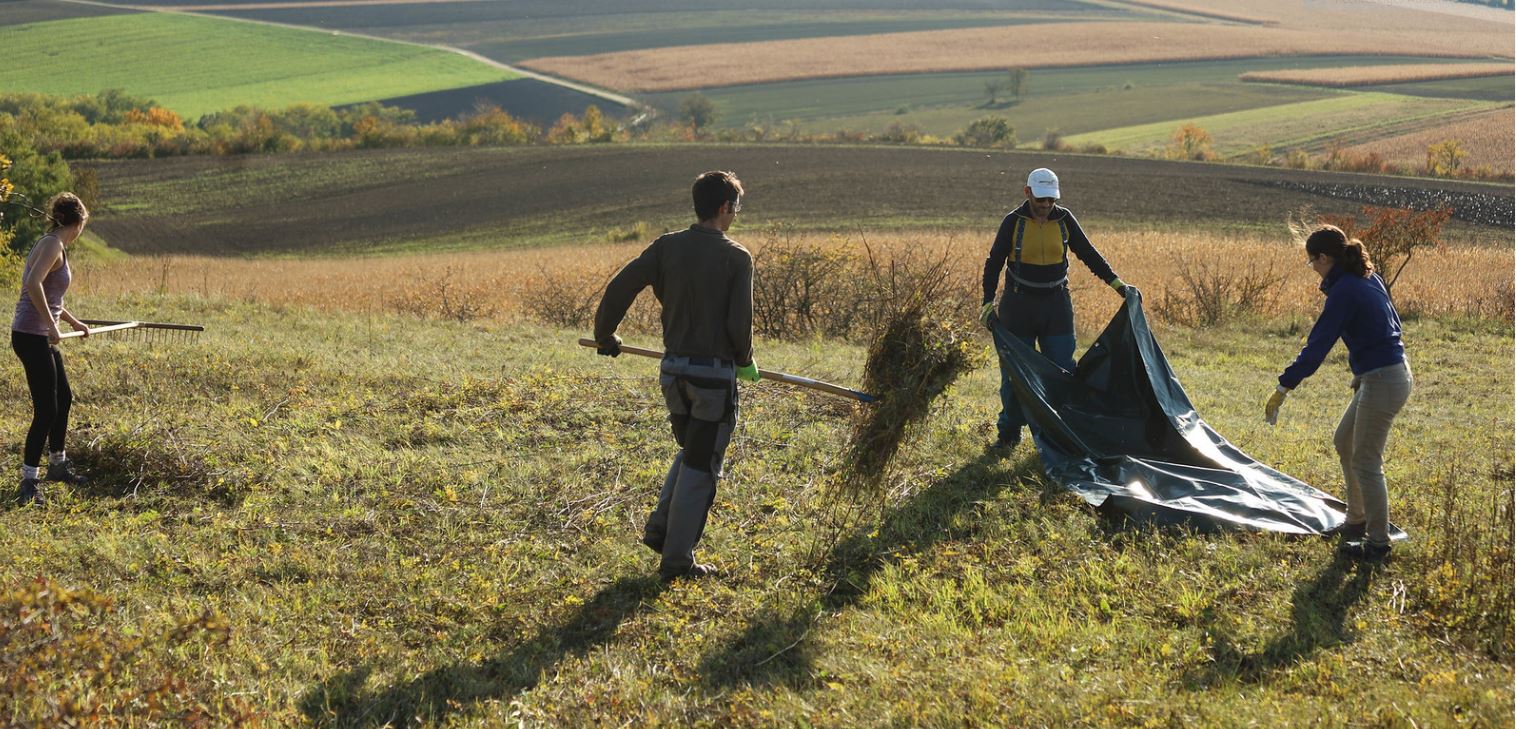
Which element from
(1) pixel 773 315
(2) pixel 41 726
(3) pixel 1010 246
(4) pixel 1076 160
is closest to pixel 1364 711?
(3) pixel 1010 246

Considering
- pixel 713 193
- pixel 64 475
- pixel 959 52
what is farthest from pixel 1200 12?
pixel 64 475

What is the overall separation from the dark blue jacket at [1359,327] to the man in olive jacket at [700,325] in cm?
292

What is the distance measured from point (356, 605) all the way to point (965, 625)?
3.18m

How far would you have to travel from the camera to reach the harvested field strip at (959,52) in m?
96.6

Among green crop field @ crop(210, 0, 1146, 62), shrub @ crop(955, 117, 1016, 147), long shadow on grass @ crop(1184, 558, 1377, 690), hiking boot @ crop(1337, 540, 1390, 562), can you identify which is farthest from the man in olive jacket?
green crop field @ crop(210, 0, 1146, 62)

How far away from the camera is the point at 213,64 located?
8469 cm

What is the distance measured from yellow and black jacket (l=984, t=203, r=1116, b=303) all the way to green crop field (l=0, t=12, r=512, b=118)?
71823 mm

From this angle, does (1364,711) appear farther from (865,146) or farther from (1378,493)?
(865,146)

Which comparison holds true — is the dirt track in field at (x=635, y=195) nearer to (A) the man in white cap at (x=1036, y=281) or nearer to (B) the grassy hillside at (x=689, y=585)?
(A) the man in white cap at (x=1036, y=281)

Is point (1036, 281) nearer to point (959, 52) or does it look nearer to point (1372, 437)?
point (1372, 437)

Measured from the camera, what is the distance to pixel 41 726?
13.3ft

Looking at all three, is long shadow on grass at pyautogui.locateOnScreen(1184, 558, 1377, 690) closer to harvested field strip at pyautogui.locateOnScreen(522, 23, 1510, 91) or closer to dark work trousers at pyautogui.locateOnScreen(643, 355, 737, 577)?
dark work trousers at pyautogui.locateOnScreen(643, 355, 737, 577)

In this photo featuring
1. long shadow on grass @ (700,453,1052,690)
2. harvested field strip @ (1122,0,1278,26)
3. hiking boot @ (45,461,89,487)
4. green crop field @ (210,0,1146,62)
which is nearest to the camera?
long shadow on grass @ (700,453,1052,690)

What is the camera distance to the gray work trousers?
5.90m
